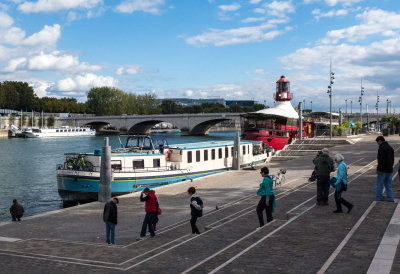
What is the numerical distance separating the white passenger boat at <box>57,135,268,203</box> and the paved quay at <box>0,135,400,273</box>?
652cm

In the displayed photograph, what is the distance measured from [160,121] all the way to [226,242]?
11876cm

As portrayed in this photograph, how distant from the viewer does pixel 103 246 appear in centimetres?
1153

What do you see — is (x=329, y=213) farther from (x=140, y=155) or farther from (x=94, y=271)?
(x=140, y=155)

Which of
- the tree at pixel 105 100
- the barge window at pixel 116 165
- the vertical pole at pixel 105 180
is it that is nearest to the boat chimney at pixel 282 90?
the barge window at pixel 116 165

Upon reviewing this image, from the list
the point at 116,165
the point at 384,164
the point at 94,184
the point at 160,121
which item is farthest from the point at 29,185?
the point at 160,121

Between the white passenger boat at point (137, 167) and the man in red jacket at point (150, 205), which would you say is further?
the white passenger boat at point (137, 167)

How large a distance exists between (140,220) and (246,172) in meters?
15.1

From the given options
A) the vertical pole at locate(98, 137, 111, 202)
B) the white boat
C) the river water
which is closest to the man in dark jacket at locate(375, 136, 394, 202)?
the vertical pole at locate(98, 137, 111, 202)

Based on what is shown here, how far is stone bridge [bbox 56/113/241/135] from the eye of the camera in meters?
123

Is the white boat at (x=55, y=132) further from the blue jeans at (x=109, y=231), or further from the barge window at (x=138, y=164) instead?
the blue jeans at (x=109, y=231)

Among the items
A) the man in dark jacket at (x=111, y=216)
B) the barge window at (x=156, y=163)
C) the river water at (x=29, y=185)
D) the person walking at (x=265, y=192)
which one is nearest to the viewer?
the person walking at (x=265, y=192)

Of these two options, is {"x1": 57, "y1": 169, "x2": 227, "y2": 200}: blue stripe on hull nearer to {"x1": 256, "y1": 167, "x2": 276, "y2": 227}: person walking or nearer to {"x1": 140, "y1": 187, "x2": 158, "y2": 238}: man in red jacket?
{"x1": 140, "y1": 187, "x2": 158, "y2": 238}: man in red jacket

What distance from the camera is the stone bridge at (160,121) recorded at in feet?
402

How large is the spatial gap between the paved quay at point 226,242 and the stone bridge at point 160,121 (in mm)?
100240
